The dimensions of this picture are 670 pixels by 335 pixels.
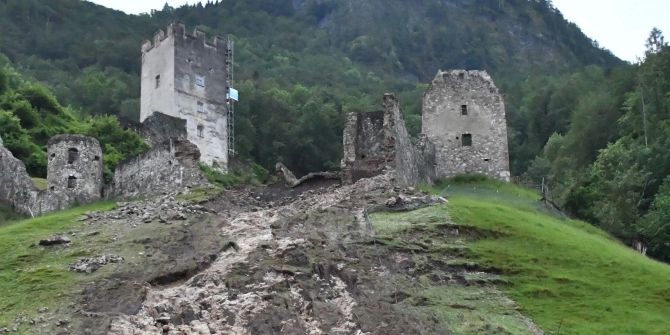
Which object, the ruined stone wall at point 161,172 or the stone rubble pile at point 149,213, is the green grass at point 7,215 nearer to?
the ruined stone wall at point 161,172

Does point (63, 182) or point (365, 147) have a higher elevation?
point (365, 147)

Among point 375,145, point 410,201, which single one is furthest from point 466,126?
point 410,201

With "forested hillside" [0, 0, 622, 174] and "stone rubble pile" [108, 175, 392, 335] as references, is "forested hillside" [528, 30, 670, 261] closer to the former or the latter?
"forested hillside" [0, 0, 622, 174]

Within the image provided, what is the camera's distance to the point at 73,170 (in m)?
49.9

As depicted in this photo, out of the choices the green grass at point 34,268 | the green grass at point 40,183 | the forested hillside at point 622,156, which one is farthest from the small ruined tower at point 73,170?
the forested hillside at point 622,156

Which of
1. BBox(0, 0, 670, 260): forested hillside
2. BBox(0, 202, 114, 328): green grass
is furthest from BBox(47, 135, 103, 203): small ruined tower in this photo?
BBox(0, 0, 670, 260): forested hillside

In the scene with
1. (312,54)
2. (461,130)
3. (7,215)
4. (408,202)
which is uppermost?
(312,54)

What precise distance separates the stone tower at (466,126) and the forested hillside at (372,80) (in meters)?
4.90

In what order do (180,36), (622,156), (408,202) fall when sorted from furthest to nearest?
(180,36) < (622,156) < (408,202)

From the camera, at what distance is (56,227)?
41031 mm

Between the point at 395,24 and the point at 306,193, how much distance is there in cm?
11429

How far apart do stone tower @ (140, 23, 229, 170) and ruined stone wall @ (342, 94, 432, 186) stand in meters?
21.4

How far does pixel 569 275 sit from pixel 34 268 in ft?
55.1

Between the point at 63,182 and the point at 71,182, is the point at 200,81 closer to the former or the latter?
the point at 71,182
